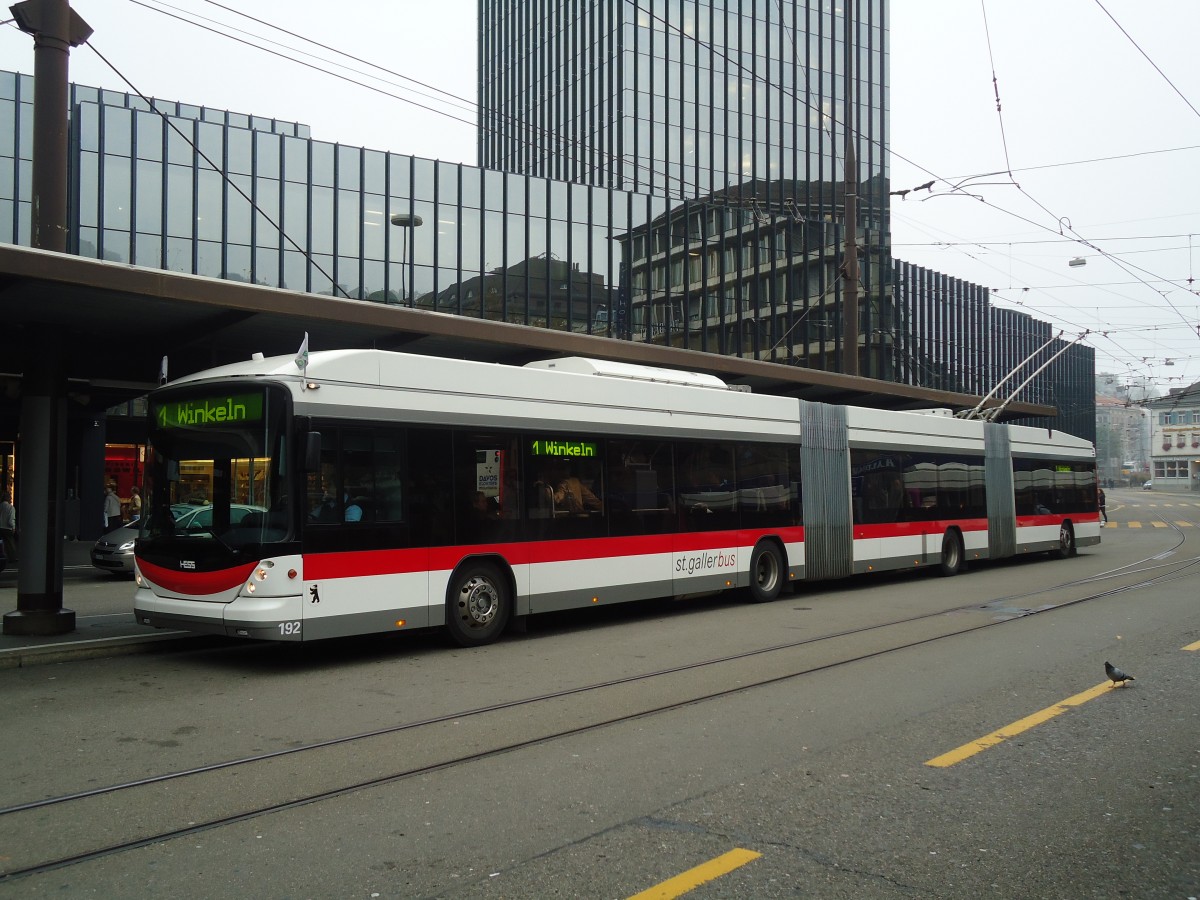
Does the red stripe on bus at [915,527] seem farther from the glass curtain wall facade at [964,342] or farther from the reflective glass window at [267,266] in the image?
the glass curtain wall facade at [964,342]

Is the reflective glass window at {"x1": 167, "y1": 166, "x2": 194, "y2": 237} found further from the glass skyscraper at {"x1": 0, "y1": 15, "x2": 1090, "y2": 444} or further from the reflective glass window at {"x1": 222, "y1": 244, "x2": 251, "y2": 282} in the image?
the reflective glass window at {"x1": 222, "y1": 244, "x2": 251, "y2": 282}

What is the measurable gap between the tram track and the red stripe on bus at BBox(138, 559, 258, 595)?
2845 mm

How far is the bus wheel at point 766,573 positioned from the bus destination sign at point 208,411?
8434mm

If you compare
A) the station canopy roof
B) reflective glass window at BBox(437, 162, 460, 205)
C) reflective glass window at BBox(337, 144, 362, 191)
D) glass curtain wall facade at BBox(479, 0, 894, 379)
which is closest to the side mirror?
the station canopy roof

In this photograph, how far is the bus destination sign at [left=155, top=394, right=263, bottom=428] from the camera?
974 cm

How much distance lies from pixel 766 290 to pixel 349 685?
46268 millimetres


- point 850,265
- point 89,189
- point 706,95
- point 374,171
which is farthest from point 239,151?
point 706,95

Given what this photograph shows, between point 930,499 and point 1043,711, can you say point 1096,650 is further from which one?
point 930,499

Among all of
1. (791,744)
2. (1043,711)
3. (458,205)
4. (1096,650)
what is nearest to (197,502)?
(791,744)

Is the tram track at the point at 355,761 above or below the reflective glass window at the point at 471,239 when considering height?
below

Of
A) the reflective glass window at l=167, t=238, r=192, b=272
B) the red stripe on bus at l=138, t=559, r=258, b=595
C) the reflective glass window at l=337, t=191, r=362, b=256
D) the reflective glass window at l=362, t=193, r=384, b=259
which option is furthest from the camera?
the reflective glass window at l=362, t=193, r=384, b=259

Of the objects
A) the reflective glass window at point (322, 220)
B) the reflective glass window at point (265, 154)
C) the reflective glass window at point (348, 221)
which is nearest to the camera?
the reflective glass window at point (265, 154)

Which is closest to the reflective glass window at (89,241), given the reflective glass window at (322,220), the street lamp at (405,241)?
the reflective glass window at (322,220)

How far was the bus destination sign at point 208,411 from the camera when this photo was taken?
384 inches
